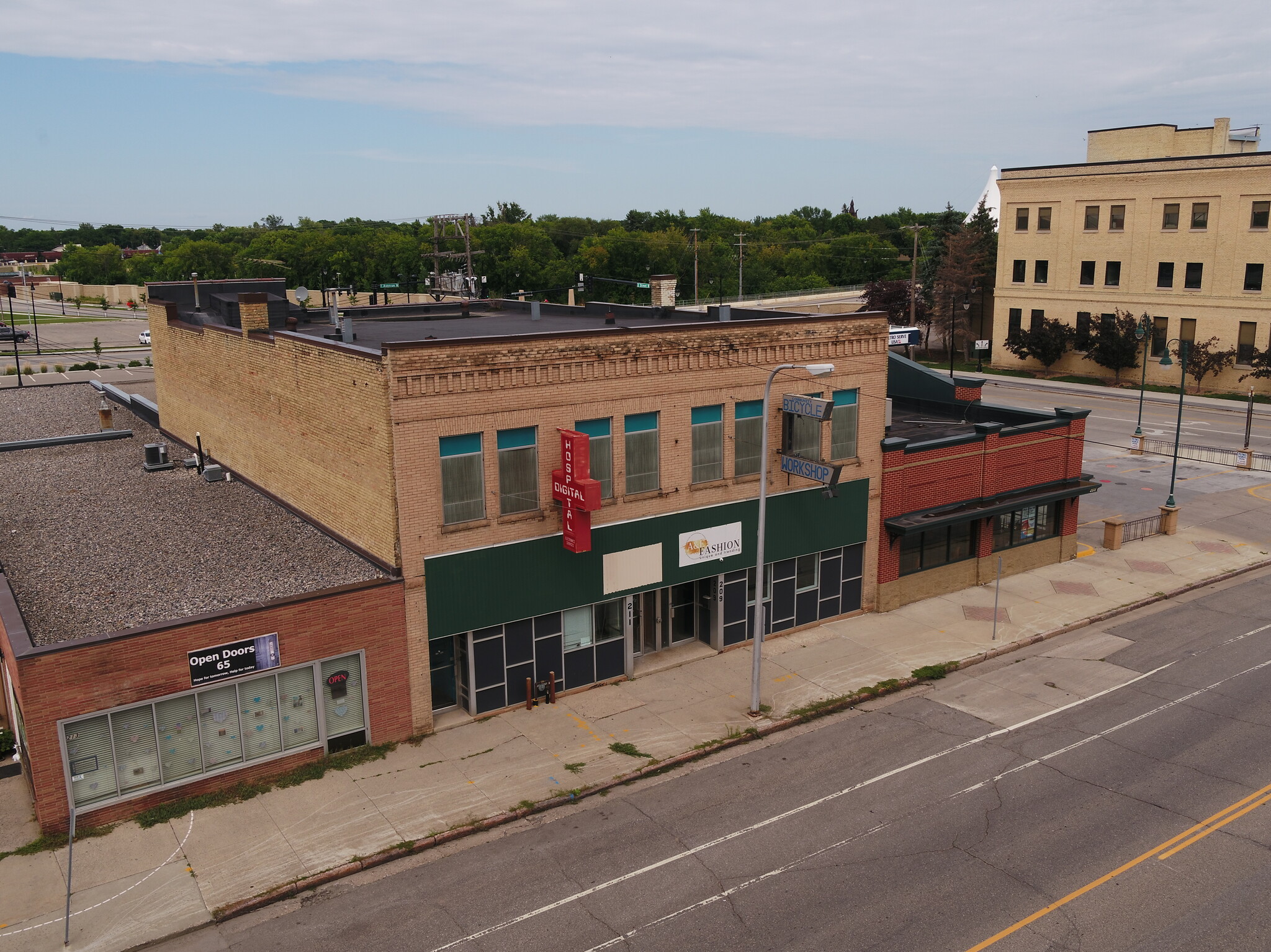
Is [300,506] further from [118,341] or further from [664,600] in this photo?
[118,341]

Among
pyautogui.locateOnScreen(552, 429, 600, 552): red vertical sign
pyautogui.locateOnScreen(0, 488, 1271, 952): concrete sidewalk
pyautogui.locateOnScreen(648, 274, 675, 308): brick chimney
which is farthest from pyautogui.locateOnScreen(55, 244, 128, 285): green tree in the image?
pyautogui.locateOnScreen(0, 488, 1271, 952): concrete sidewalk

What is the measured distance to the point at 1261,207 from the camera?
63438 mm

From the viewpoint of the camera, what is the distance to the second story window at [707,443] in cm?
2578

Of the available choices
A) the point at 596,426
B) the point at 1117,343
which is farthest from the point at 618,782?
the point at 1117,343

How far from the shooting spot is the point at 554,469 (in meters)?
23.3

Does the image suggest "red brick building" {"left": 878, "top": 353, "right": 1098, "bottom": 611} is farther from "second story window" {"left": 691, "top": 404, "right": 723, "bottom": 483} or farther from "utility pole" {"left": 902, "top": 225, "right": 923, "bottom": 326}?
"utility pole" {"left": 902, "top": 225, "right": 923, "bottom": 326}

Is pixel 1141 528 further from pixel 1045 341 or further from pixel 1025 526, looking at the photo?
pixel 1045 341

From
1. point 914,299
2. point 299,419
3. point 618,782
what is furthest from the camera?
point 914,299

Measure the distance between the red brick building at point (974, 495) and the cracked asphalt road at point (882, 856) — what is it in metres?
7.21

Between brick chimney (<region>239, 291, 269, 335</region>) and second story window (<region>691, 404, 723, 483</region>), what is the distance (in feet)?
40.4

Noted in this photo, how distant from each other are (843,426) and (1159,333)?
170ft

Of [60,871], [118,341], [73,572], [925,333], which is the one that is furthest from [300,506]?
[118,341]

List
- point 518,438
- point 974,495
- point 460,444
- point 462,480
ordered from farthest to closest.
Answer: point 974,495 < point 518,438 < point 462,480 < point 460,444

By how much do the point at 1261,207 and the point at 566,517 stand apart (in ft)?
198
